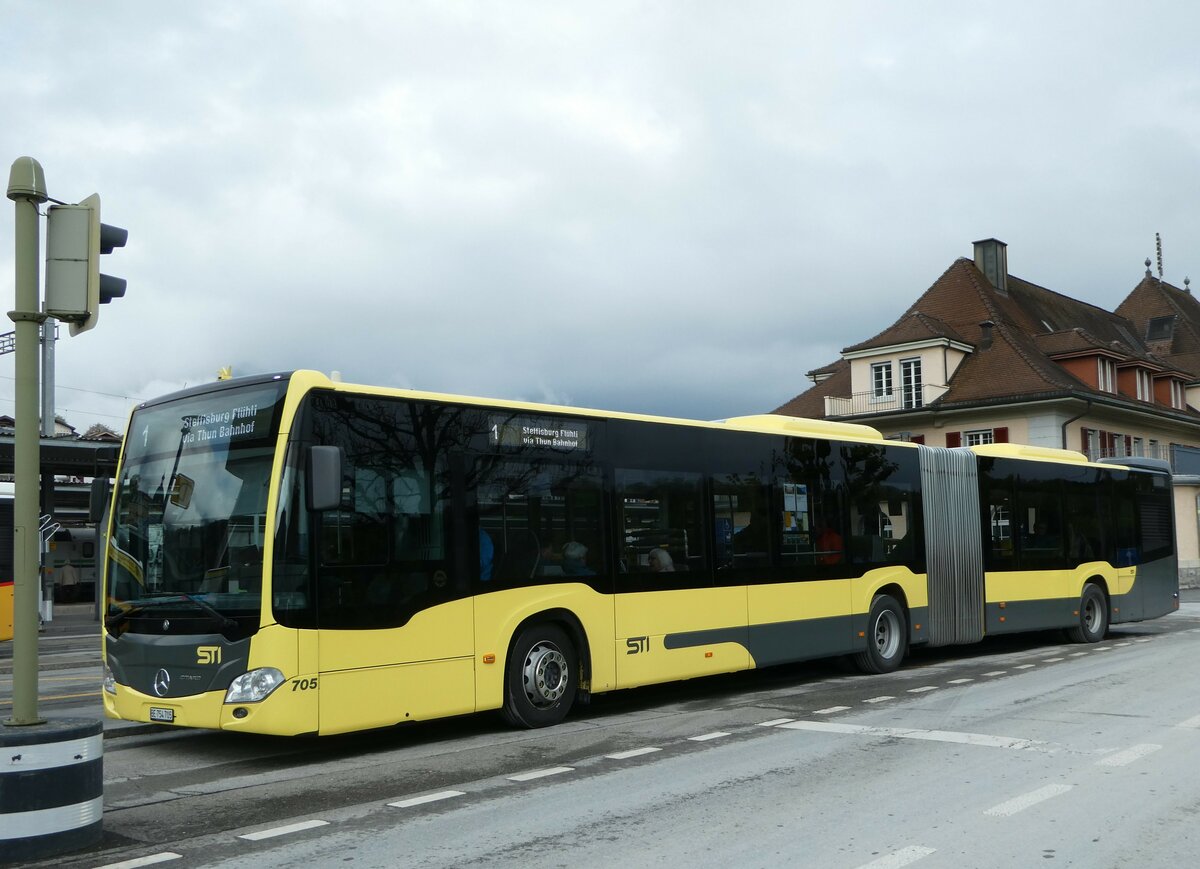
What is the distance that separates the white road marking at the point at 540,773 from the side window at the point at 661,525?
312 cm

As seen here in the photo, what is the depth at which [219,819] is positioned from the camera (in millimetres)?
7176

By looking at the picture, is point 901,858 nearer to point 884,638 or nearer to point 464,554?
point 464,554

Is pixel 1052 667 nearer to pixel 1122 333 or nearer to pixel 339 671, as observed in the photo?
pixel 339 671

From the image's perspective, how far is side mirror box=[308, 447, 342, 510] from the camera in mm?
8609

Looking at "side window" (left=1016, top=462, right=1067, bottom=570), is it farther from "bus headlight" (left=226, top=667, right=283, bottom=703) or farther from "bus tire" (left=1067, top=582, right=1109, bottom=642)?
"bus headlight" (left=226, top=667, right=283, bottom=703)

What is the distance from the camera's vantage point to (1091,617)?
19.9 meters

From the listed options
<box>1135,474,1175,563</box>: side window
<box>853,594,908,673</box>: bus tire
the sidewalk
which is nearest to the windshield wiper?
the sidewalk

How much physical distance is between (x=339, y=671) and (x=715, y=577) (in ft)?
15.8

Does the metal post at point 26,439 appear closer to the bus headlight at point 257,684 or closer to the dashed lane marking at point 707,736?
the bus headlight at point 257,684

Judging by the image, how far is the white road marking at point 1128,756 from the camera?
28.3ft

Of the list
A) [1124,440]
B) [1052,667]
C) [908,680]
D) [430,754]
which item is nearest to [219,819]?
[430,754]

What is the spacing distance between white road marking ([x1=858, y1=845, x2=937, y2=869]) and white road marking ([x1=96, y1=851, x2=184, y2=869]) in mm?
3458

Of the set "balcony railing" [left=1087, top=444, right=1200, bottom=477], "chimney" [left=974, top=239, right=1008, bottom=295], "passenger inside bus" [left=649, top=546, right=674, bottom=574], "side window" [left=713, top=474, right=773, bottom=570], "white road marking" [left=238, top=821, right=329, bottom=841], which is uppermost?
"chimney" [left=974, top=239, right=1008, bottom=295]

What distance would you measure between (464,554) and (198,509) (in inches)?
84.0
